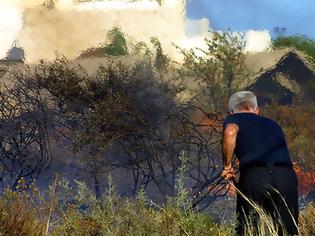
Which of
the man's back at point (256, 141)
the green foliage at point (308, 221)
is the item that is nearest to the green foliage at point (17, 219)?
the man's back at point (256, 141)

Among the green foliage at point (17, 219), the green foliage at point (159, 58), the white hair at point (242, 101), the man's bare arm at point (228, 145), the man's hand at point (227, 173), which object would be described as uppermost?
the green foliage at point (159, 58)

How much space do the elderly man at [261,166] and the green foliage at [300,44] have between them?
77.4 ft

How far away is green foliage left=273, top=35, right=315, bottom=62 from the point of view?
29.1m

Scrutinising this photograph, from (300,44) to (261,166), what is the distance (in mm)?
24507

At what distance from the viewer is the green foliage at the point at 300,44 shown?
1146 inches

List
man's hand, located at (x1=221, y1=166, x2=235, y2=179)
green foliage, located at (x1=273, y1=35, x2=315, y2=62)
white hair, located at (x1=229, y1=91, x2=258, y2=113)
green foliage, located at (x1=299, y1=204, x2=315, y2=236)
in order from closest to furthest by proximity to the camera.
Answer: man's hand, located at (x1=221, y1=166, x2=235, y2=179) → white hair, located at (x1=229, y1=91, x2=258, y2=113) → green foliage, located at (x1=299, y1=204, x2=315, y2=236) → green foliage, located at (x1=273, y1=35, x2=315, y2=62)

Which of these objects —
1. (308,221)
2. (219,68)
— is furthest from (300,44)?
(308,221)

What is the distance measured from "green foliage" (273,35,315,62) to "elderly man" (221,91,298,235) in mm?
23590

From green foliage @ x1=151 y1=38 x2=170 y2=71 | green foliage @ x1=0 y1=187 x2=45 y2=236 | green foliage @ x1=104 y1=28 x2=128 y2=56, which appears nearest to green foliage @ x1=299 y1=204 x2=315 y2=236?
green foliage @ x1=0 y1=187 x2=45 y2=236

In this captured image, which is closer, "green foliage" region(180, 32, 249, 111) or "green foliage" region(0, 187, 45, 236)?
"green foliage" region(0, 187, 45, 236)

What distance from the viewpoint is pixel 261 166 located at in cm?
579

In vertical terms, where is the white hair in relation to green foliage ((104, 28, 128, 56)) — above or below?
below

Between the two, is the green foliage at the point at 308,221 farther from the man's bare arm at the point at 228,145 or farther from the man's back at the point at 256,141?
the man's bare arm at the point at 228,145

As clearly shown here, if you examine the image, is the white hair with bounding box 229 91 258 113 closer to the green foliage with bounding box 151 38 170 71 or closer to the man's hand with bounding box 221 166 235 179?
the man's hand with bounding box 221 166 235 179
